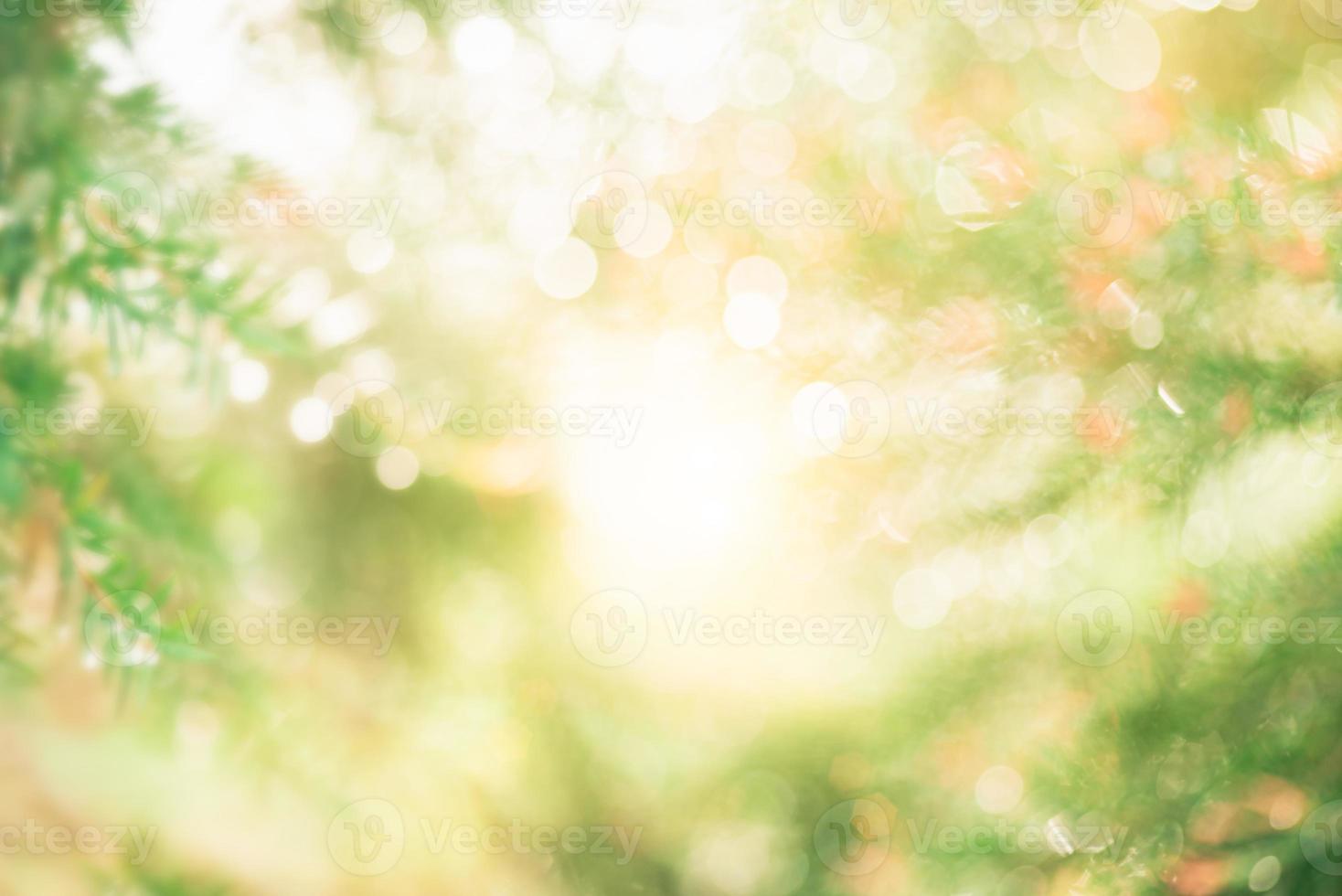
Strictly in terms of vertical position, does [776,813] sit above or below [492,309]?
below

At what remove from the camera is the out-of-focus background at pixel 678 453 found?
1.00 ft

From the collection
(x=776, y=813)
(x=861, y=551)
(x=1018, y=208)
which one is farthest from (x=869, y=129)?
(x=776, y=813)

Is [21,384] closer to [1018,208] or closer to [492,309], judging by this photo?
[492,309]

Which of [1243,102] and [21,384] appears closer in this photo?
[21,384]

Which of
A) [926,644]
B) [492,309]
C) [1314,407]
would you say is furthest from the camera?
[492,309]

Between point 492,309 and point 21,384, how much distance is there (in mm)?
247

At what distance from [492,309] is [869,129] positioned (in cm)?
26

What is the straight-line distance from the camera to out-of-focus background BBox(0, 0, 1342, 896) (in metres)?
0.31

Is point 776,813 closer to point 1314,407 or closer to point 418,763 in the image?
point 418,763

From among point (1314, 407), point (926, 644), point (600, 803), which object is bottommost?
point (600, 803)

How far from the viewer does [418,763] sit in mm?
440

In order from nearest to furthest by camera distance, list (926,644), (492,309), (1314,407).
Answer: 1. (1314,407)
2. (926,644)
3. (492,309)

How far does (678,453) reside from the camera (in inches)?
17.9

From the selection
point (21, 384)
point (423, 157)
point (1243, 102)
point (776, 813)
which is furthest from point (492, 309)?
point (1243, 102)
